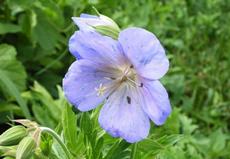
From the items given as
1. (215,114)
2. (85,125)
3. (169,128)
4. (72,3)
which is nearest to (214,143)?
(169,128)

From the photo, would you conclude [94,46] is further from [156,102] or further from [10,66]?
[10,66]

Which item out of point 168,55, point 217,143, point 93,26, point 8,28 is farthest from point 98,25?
point 168,55

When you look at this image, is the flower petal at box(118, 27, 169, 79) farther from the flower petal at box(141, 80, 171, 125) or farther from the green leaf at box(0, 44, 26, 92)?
the green leaf at box(0, 44, 26, 92)

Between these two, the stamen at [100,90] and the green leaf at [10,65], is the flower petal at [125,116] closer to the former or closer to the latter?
the stamen at [100,90]

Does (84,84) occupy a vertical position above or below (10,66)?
above

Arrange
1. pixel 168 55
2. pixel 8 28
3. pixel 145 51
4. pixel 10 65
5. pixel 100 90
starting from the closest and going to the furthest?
pixel 145 51 → pixel 100 90 → pixel 10 65 → pixel 8 28 → pixel 168 55

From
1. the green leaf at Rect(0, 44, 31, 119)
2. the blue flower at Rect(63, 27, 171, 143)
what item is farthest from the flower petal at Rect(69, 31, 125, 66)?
the green leaf at Rect(0, 44, 31, 119)
